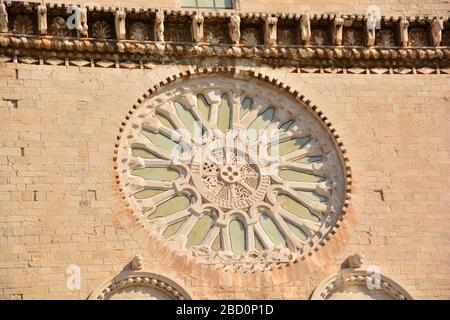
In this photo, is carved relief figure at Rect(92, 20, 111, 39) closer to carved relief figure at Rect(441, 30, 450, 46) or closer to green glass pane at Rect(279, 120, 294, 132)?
green glass pane at Rect(279, 120, 294, 132)

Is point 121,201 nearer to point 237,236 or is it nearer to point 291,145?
point 237,236

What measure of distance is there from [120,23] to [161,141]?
6.07 feet

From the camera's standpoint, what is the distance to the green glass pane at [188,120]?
22.5 metres

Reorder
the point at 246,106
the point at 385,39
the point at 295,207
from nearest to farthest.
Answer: the point at 295,207
the point at 246,106
the point at 385,39

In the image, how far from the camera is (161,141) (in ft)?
73.2

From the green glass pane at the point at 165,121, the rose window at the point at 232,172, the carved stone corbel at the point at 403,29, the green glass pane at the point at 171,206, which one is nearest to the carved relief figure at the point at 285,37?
the rose window at the point at 232,172

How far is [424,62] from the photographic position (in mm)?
23312

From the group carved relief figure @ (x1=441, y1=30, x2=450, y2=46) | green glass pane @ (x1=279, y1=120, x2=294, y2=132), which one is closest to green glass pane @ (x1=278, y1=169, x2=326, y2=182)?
green glass pane @ (x1=279, y1=120, x2=294, y2=132)

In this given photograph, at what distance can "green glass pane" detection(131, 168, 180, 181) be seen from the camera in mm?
22016

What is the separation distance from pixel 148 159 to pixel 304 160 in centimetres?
237

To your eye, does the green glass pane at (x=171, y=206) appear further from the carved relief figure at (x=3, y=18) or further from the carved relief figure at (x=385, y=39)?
the carved relief figure at (x=385, y=39)

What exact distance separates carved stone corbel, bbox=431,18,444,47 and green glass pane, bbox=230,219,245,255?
14.2 feet

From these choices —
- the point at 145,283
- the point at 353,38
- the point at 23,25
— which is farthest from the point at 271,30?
the point at 145,283

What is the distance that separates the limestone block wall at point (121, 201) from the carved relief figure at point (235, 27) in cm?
48
